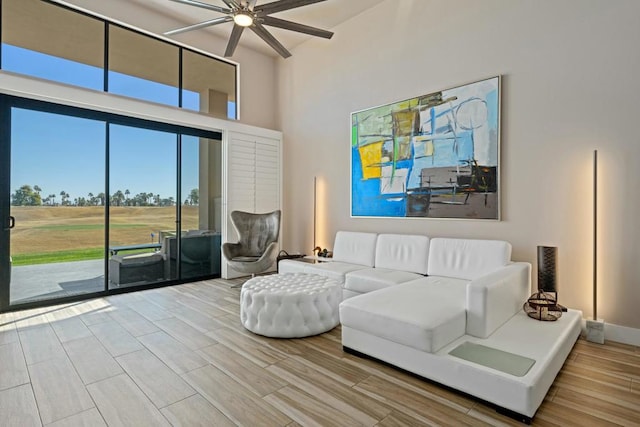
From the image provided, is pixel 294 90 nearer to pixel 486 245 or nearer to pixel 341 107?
pixel 341 107

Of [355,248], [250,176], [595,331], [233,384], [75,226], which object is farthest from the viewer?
[250,176]

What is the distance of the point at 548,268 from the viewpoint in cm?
288

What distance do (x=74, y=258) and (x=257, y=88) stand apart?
12.9ft

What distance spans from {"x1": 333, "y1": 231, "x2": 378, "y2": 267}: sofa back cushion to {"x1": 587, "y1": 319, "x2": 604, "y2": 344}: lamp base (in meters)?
2.16

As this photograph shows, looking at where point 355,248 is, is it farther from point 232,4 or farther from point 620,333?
point 232,4

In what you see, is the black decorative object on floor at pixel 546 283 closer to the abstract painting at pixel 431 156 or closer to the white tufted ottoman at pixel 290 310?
the abstract painting at pixel 431 156

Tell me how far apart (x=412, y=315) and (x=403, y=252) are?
5.64 feet

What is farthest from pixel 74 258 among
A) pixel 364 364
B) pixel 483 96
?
pixel 483 96

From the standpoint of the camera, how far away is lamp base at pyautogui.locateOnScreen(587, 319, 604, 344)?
2719 millimetres

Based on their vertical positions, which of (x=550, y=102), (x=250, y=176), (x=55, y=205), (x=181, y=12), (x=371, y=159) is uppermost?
(x=181, y=12)

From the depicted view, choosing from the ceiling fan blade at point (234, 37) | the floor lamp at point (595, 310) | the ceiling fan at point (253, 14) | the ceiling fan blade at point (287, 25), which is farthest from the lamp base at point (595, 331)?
the ceiling fan blade at point (234, 37)

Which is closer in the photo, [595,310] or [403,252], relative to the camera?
[595,310]

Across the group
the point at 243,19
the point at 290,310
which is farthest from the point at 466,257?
the point at 243,19

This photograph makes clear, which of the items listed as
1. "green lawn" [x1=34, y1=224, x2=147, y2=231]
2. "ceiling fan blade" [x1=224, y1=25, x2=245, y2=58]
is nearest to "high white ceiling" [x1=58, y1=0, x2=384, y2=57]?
"ceiling fan blade" [x1=224, y1=25, x2=245, y2=58]
